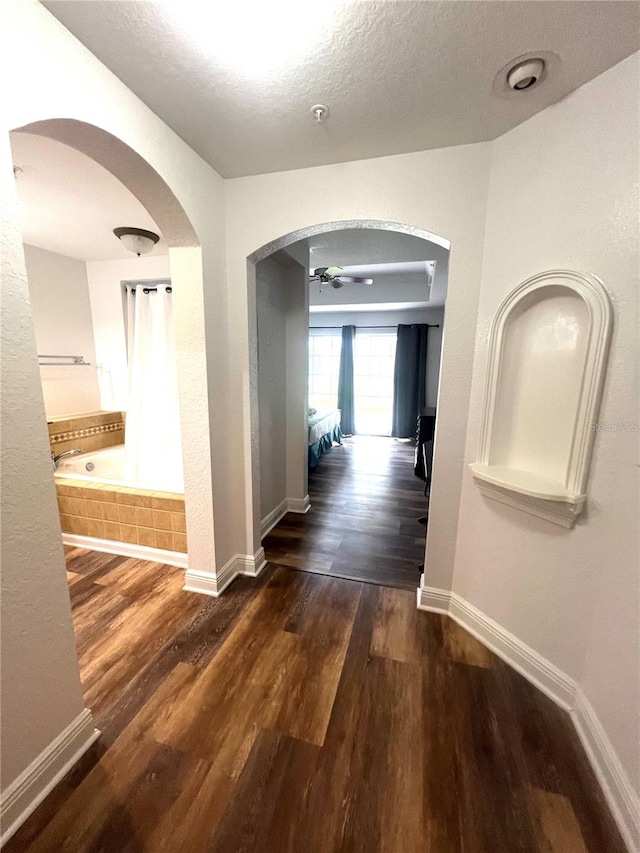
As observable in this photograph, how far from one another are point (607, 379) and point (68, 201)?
3194 millimetres

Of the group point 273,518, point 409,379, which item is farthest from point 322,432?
point 409,379

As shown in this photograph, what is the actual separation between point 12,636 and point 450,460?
1885 millimetres

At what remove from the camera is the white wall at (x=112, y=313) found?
3.35m

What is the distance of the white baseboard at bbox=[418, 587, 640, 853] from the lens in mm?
1024

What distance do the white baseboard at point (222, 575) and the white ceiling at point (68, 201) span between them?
7.79ft

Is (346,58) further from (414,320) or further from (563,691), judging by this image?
(414,320)

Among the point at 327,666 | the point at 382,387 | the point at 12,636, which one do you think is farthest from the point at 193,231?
the point at 382,387

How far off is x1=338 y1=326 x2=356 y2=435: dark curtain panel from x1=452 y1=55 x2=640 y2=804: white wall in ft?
16.5

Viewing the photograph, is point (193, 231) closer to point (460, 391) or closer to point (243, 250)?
point (243, 250)

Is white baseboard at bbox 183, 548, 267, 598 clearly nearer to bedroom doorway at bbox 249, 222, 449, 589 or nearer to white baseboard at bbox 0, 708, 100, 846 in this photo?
bedroom doorway at bbox 249, 222, 449, 589

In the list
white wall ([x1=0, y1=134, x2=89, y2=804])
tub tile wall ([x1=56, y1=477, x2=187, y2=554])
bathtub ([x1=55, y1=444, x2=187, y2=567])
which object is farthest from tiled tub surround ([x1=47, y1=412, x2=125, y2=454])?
white wall ([x1=0, y1=134, x2=89, y2=804])

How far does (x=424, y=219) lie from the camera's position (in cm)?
164

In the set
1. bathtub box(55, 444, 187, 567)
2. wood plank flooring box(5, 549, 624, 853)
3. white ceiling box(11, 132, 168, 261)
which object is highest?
white ceiling box(11, 132, 168, 261)

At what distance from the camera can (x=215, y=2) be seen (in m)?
0.96
